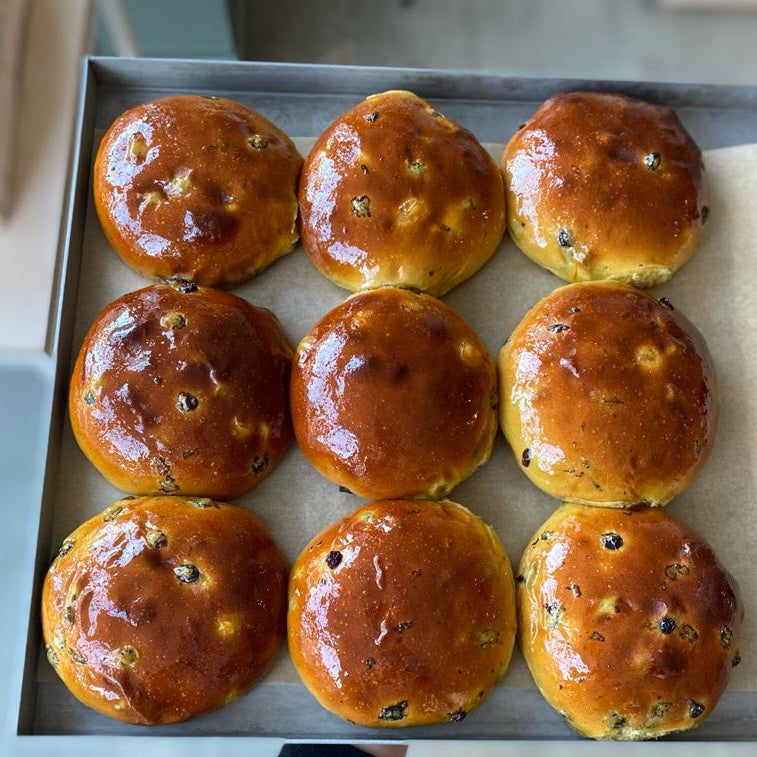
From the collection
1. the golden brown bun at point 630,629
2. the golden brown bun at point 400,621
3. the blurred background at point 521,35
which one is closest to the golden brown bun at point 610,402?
the golden brown bun at point 630,629

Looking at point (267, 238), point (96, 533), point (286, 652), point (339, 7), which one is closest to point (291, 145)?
point (267, 238)

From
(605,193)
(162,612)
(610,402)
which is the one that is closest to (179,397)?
(162,612)

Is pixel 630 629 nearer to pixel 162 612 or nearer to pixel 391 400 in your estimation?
pixel 391 400

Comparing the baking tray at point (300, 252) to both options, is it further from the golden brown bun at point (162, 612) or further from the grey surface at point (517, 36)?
the grey surface at point (517, 36)

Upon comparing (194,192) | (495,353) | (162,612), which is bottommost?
(162,612)

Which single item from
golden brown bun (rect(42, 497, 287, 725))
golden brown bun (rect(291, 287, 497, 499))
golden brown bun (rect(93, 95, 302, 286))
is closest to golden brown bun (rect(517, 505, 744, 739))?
golden brown bun (rect(291, 287, 497, 499))

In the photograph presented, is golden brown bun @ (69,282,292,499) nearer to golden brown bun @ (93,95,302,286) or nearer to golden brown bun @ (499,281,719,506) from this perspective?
golden brown bun @ (93,95,302,286)

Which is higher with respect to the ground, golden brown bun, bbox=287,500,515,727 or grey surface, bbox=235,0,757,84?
grey surface, bbox=235,0,757,84
